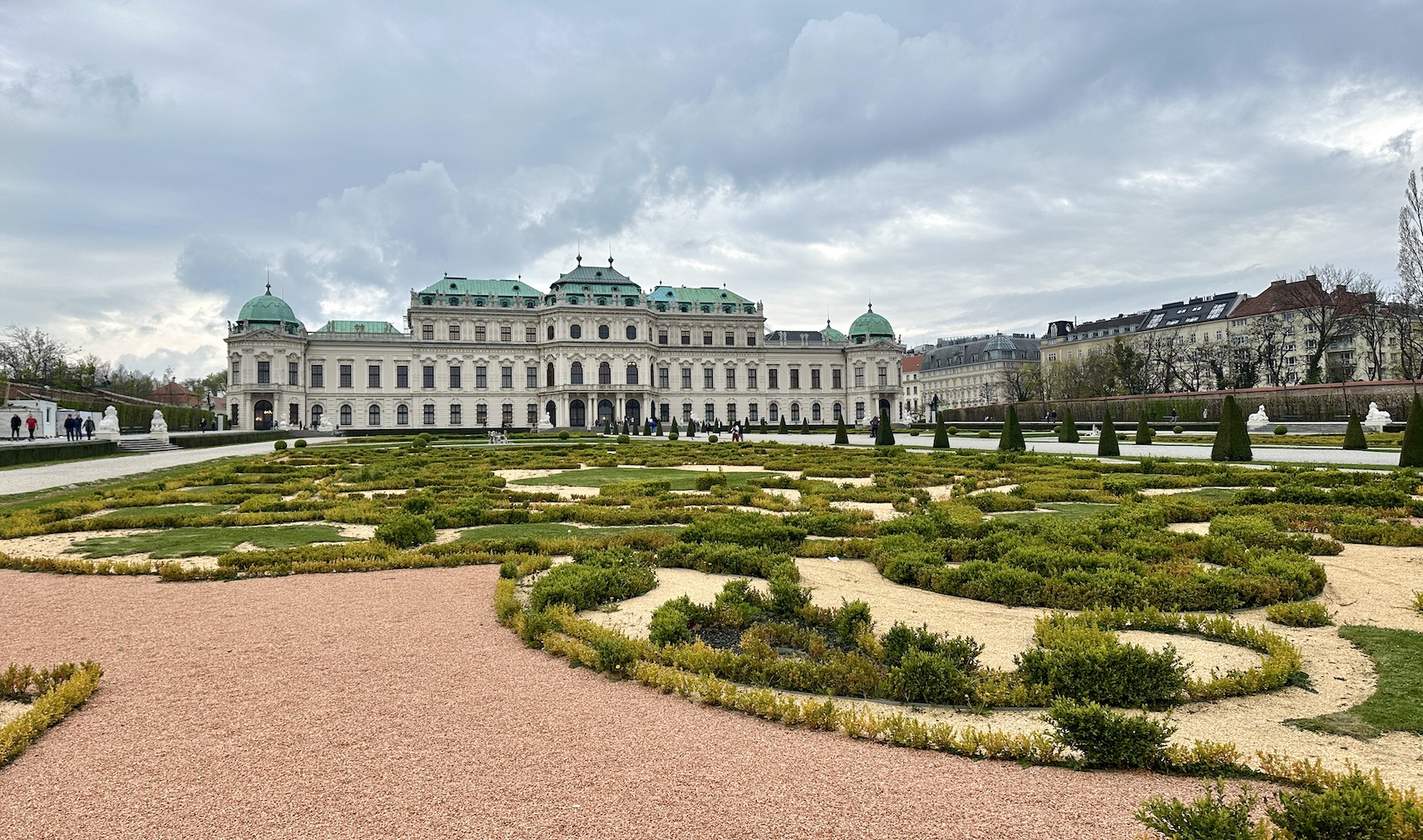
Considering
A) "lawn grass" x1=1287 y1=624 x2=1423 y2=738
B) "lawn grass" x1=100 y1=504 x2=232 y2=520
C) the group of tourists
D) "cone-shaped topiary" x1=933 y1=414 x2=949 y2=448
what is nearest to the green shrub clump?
"lawn grass" x1=1287 y1=624 x2=1423 y2=738

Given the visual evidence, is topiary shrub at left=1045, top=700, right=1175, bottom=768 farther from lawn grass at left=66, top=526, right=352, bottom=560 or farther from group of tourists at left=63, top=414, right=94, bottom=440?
group of tourists at left=63, top=414, right=94, bottom=440

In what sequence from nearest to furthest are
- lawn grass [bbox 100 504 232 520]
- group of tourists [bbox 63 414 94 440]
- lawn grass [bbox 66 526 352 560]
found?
lawn grass [bbox 66 526 352 560]
lawn grass [bbox 100 504 232 520]
group of tourists [bbox 63 414 94 440]

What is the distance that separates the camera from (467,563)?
8945 millimetres

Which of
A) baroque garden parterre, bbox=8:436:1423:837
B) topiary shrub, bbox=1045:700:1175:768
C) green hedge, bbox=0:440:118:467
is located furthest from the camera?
green hedge, bbox=0:440:118:467

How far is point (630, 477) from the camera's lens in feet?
64.7

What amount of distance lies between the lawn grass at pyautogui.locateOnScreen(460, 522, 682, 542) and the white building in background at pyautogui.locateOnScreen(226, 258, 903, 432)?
196 ft

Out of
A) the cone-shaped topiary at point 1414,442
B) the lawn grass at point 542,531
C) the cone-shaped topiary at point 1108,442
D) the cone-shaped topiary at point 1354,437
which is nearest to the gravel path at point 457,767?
the lawn grass at point 542,531

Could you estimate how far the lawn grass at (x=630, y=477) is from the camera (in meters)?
18.0

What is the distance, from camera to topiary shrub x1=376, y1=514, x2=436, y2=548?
1001 centimetres

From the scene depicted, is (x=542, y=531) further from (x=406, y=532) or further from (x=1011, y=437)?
(x=1011, y=437)

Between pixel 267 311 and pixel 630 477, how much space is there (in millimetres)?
63795

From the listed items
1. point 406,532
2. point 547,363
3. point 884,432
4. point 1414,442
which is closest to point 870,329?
point 547,363

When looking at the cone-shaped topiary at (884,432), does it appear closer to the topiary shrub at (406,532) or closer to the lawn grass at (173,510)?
the lawn grass at (173,510)

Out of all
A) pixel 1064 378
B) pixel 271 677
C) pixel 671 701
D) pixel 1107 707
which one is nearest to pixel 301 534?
pixel 271 677
